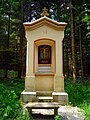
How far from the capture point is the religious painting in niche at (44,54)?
9938mm

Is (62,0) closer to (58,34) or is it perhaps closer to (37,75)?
(58,34)

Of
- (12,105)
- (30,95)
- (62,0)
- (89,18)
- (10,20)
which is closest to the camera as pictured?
(12,105)

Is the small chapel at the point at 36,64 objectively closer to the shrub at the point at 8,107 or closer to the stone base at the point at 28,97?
the stone base at the point at 28,97

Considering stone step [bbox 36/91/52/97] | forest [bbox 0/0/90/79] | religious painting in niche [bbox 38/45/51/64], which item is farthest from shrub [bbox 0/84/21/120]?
forest [bbox 0/0/90/79]

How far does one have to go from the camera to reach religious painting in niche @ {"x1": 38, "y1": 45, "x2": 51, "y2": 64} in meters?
9.94

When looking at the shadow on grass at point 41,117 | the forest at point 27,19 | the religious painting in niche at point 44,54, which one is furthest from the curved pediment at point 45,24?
the forest at point 27,19

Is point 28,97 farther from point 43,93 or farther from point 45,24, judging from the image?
point 45,24


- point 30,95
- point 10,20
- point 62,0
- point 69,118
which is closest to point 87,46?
point 62,0

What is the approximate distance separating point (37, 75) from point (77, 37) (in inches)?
488

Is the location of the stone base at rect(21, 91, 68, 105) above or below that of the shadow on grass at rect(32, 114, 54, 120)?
above

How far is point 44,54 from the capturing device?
10.0m

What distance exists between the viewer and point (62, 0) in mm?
16453

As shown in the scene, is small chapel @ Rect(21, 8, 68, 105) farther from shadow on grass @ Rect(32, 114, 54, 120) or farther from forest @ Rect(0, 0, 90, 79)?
forest @ Rect(0, 0, 90, 79)

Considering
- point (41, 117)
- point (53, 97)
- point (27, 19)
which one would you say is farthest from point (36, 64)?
point (27, 19)
